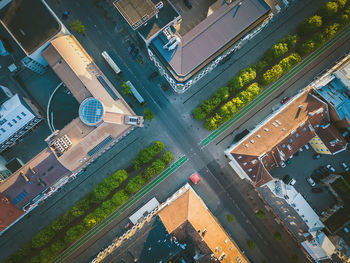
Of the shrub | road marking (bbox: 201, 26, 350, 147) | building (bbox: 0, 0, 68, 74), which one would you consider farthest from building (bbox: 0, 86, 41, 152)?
the shrub

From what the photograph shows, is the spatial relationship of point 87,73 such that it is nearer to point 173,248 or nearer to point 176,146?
point 176,146

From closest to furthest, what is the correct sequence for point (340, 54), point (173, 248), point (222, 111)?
point (173, 248) → point (222, 111) → point (340, 54)

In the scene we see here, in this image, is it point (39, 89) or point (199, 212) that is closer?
point (199, 212)

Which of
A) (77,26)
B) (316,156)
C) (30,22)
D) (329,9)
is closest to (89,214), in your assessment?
(77,26)

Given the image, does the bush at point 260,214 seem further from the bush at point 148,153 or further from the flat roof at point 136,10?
the flat roof at point 136,10

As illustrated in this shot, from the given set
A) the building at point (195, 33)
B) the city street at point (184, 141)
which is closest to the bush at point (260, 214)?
the city street at point (184, 141)

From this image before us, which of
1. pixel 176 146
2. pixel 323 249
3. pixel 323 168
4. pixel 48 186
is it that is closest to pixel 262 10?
pixel 176 146

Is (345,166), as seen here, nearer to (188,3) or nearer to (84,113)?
(188,3)
